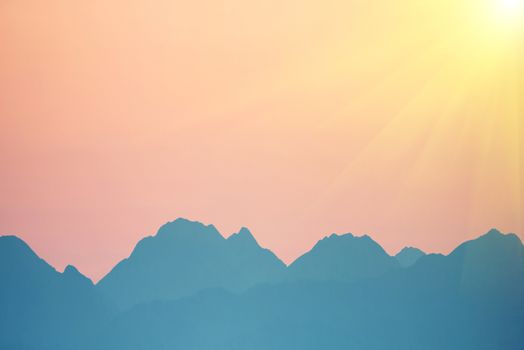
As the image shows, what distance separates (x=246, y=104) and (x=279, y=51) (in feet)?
0.86

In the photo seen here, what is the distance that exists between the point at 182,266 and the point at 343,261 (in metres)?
0.67

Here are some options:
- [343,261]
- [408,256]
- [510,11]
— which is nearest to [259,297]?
[343,261]

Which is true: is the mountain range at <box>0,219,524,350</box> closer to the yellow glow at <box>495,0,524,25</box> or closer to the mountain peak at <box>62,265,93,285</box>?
the mountain peak at <box>62,265,93,285</box>

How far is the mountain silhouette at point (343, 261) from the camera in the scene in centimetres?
249

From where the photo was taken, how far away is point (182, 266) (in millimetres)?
2332

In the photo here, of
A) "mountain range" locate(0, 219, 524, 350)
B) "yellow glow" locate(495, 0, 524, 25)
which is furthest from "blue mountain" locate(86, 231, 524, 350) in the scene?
"yellow glow" locate(495, 0, 524, 25)

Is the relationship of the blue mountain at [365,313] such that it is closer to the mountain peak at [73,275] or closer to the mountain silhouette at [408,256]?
the mountain silhouette at [408,256]

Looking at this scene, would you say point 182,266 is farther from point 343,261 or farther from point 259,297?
point 343,261

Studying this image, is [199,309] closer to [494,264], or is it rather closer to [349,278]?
[349,278]

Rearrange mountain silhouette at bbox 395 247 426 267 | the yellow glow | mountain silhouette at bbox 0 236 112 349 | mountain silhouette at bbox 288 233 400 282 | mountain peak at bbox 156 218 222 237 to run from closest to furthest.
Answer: mountain silhouette at bbox 0 236 112 349 → mountain peak at bbox 156 218 222 237 → mountain silhouette at bbox 288 233 400 282 → mountain silhouette at bbox 395 247 426 267 → the yellow glow

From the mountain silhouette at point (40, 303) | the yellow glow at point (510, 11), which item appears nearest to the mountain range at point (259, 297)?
the mountain silhouette at point (40, 303)

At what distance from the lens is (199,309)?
2.34 metres

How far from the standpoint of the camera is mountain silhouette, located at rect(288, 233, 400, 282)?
2490 millimetres

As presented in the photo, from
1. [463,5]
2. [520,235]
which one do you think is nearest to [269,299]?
[520,235]
